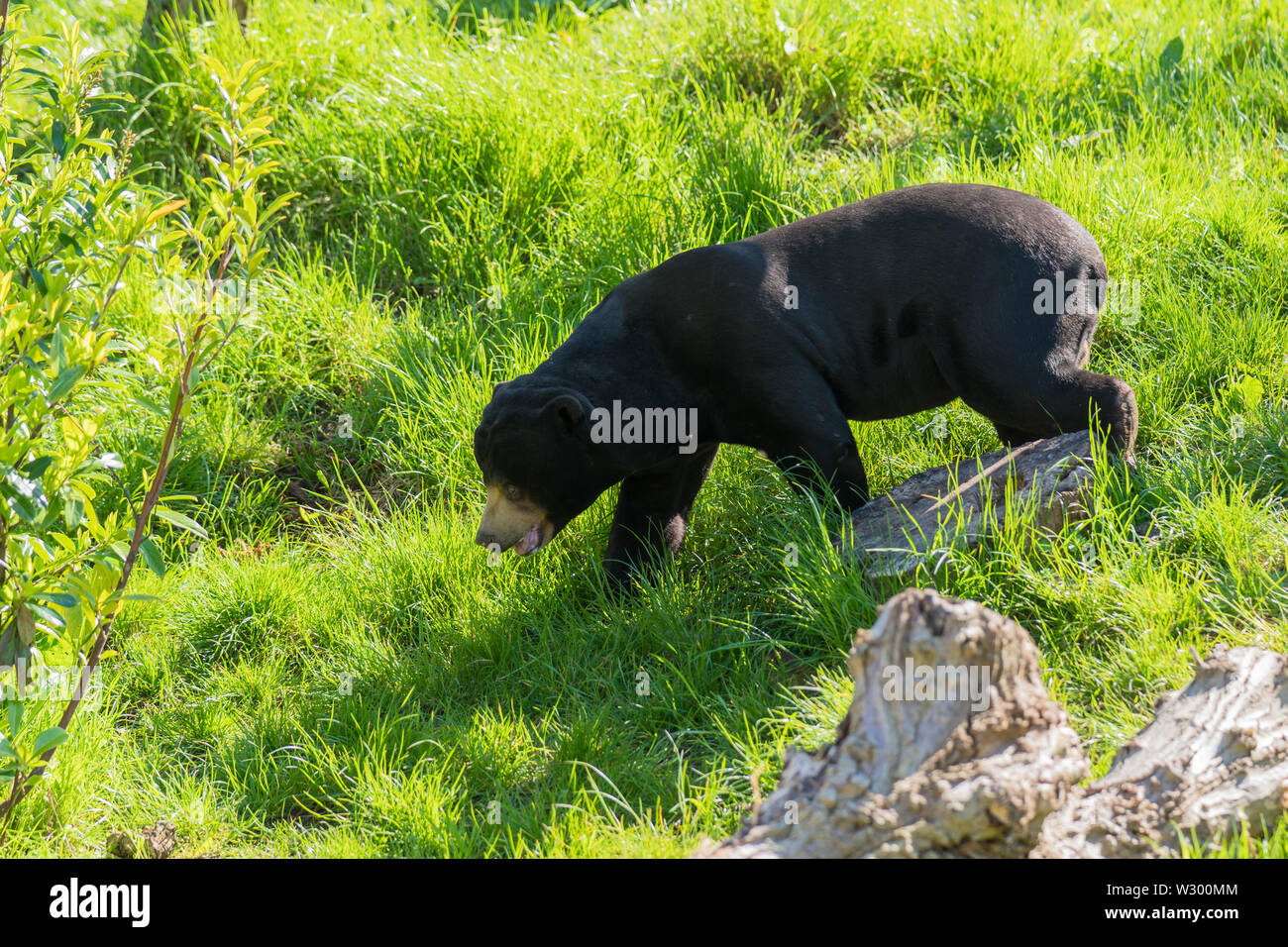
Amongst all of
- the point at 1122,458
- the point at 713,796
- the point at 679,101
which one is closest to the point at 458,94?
the point at 679,101

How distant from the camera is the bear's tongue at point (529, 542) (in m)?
4.35

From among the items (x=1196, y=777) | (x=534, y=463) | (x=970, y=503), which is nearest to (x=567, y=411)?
(x=534, y=463)

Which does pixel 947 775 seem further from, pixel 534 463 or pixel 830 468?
pixel 534 463

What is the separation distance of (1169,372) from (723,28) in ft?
11.9

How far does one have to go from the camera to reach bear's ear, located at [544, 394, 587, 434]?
13.7ft

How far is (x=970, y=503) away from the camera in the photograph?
425 centimetres

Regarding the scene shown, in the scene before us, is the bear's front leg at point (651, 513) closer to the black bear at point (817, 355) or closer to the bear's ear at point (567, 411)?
the black bear at point (817, 355)

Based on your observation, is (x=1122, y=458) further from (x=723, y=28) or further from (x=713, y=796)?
(x=723, y=28)

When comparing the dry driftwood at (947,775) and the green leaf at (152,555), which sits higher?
the green leaf at (152,555)

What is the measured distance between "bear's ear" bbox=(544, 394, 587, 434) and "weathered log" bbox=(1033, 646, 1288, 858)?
2019mm

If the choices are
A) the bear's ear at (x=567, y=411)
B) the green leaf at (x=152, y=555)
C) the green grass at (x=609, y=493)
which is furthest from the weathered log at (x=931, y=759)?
the bear's ear at (x=567, y=411)

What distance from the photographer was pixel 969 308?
4254mm

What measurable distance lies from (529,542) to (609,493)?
2.63ft

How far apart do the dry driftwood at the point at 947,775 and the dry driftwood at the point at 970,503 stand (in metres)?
1.38
